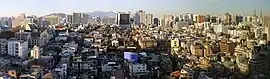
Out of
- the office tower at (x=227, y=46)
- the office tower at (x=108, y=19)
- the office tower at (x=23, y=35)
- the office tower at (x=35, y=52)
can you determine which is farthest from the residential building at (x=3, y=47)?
the office tower at (x=227, y=46)

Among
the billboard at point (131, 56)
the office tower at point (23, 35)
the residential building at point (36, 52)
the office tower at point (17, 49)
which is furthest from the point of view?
the office tower at point (23, 35)

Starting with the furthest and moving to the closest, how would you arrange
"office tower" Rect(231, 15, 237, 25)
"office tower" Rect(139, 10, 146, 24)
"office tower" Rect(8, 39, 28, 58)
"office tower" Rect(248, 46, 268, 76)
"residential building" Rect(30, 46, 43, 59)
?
"office tower" Rect(8, 39, 28, 58), "residential building" Rect(30, 46, 43, 59), "office tower" Rect(139, 10, 146, 24), "office tower" Rect(231, 15, 237, 25), "office tower" Rect(248, 46, 268, 76)

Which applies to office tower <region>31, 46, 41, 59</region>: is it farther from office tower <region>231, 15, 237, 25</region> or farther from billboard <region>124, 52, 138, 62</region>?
office tower <region>231, 15, 237, 25</region>

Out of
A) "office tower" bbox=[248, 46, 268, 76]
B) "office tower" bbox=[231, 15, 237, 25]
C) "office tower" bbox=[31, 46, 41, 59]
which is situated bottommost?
"office tower" bbox=[31, 46, 41, 59]

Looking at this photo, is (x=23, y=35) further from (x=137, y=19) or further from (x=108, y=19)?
(x=137, y=19)

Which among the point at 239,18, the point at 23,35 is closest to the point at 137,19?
the point at 239,18

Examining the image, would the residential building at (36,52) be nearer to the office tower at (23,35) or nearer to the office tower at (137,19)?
the office tower at (23,35)

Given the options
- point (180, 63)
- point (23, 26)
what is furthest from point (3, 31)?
point (180, 63)

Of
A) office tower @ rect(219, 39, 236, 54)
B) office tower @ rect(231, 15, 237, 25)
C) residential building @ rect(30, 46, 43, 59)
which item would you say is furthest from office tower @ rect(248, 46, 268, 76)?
residential building @ rect(30, 46, 43, 59)

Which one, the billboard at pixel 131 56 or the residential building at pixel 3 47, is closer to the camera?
the billboard at pixel 131 56
